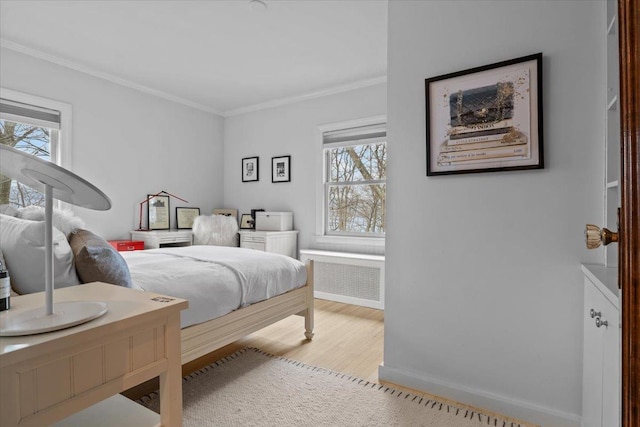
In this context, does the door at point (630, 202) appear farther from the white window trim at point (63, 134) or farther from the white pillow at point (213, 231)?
the white pillow at point (213, 231)

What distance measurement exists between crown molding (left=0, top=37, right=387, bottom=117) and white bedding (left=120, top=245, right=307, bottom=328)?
230 centimetres

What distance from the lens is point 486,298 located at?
6.05ft

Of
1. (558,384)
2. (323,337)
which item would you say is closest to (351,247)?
(323,337)

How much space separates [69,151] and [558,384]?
14.4 ft

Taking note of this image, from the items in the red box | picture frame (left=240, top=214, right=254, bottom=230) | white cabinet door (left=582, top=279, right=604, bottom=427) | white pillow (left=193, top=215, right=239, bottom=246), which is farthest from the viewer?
picture frame (left=240, top=214, right=254, bottom=230)

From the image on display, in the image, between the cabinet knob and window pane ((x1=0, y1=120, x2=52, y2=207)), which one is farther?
window pane ((x1=0, y1=120, x2=52, y2=207))

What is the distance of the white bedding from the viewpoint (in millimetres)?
1896

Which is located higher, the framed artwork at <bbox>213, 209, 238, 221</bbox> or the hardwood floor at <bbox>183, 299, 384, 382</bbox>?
the framed artwork at <bbox>213, 209, 238, 221</bbox>

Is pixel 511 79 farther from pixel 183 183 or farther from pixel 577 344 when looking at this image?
pixel 183 183

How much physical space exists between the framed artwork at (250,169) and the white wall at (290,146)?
0.20ft

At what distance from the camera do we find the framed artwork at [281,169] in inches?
184

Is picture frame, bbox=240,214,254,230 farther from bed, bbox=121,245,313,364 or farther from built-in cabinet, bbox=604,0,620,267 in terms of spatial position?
built-in cabinet, bbox=604,0,620,267

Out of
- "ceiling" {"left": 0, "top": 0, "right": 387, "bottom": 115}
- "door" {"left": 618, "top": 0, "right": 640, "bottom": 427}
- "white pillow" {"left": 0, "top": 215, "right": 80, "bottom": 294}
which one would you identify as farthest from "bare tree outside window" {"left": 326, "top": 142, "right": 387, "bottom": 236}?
"door" {"left": 618, "top": 0, "right": 640, "bottom": 427}

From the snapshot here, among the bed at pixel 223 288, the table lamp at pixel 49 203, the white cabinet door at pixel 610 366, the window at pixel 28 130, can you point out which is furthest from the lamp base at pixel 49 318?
the window at pixel 28 130
